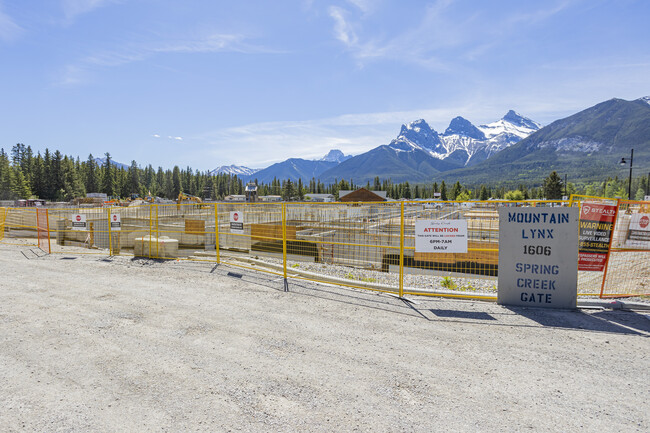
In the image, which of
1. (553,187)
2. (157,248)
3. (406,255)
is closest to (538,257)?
(406,255)

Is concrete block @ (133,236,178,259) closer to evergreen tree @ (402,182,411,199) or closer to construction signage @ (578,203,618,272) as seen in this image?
construction signage @ (578,203,618,272)

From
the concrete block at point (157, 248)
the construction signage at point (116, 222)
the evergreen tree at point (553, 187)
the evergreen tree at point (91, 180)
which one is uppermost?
the evergreen tree at point (91, 180)

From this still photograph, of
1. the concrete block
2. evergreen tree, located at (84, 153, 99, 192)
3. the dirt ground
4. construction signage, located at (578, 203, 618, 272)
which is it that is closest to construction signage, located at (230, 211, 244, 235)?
the concrete block

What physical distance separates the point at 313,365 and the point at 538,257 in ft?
17.7

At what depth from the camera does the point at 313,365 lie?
185 inches

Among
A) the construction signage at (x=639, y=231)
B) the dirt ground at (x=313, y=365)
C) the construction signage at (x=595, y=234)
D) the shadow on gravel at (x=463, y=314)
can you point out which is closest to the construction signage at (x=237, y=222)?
the dirt ground at (x=313, y=365)

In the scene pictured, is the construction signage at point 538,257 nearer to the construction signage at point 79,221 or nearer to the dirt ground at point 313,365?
the dirt ground at point 313,365

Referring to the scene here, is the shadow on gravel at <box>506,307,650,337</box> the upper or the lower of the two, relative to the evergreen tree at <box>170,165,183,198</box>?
lower

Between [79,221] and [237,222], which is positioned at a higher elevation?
[237,222]

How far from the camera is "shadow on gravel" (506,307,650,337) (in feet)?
19.7

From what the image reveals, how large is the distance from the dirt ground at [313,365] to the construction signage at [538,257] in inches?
15.2

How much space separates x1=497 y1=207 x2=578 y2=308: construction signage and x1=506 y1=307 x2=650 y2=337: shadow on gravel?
0.31 meters

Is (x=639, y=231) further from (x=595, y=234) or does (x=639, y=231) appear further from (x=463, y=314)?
(x=463, y=314)

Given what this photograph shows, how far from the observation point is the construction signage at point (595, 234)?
25.3 ft
